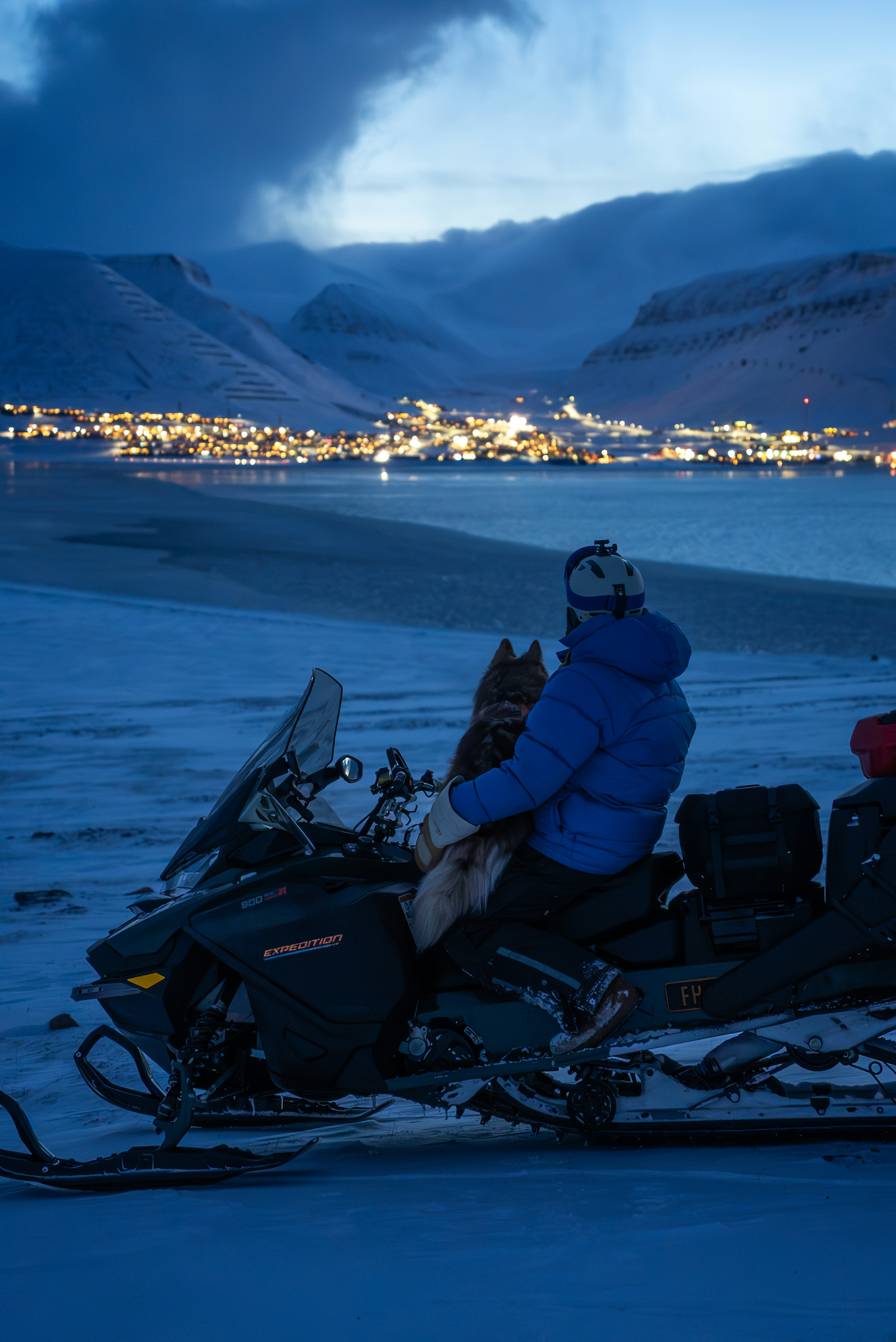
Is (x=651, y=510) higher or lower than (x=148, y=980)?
higher

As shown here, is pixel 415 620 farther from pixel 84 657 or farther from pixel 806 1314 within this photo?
pixel 806 1314

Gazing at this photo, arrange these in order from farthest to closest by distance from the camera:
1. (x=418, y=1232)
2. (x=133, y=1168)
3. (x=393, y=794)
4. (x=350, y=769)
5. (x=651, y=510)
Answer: (x=651, y=510) < (x=393, y=794) < (x=133, y=1168) < (x=350, y=769) < (x=418, y=1232)

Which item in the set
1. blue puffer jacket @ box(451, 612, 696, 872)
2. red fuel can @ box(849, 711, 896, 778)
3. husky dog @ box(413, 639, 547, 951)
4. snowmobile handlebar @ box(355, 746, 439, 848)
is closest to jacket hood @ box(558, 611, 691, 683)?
blue puffer jacket @ box(451, 612, 696, 872)

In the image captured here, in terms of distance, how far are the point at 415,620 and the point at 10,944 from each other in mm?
10997

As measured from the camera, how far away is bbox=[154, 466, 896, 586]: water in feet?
93.1

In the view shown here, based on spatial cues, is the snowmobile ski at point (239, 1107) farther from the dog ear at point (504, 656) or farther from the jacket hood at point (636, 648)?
the jacket hood at point (636, 648)

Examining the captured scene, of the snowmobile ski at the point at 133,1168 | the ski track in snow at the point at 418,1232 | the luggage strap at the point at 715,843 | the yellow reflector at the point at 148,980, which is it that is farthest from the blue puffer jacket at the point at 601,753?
the snowmobile ski at the point at 133,1168

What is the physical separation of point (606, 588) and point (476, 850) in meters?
0.71

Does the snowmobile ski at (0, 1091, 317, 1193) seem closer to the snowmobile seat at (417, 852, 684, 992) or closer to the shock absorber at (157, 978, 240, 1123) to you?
the shock absorber at (157, 978, 240, 1123)

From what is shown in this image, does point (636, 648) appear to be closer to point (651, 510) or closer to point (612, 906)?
point (612, 906)

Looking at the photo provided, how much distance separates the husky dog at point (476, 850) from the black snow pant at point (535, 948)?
0.04 metres

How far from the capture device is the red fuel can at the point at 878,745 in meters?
2.67

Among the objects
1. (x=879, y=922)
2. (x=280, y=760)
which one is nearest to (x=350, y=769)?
→ (x=280, y=760)

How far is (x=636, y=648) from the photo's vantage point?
2.65m
